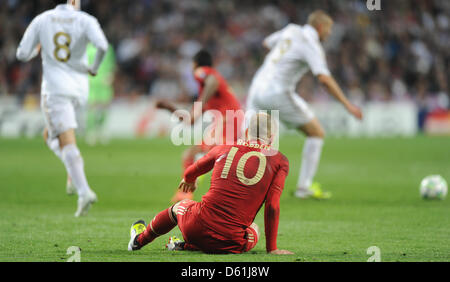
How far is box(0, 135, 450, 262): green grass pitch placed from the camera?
5.18 metres

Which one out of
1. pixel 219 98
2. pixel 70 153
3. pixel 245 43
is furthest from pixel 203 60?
pixel 245 43

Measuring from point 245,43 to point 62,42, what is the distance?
61.2 ft

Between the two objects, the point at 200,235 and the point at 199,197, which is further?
the point at 199,197

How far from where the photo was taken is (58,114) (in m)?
7.19

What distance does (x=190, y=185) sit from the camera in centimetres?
508

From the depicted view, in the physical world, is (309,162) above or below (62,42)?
below

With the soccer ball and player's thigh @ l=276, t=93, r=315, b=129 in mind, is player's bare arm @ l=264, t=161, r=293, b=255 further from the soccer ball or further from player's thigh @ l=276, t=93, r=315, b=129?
the soccer ball

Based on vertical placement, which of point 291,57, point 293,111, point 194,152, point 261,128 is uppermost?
point 291,57

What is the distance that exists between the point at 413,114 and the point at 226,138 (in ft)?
51.7

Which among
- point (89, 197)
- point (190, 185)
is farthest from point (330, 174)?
point (190, 185)

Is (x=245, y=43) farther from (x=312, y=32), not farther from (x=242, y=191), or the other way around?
(x=242, y=191)

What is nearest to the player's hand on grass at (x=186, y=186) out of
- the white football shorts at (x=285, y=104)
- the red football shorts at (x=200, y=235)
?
the red football shorts at (x=200, y=235)

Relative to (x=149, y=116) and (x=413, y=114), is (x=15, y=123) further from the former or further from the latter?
(x=413, y=114)

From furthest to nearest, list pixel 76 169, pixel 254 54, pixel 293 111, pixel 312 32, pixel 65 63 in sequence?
pixel 254 54 < pixel 293 111 < pixel 312 32 < pixel 65 63 < pixel 76 169
